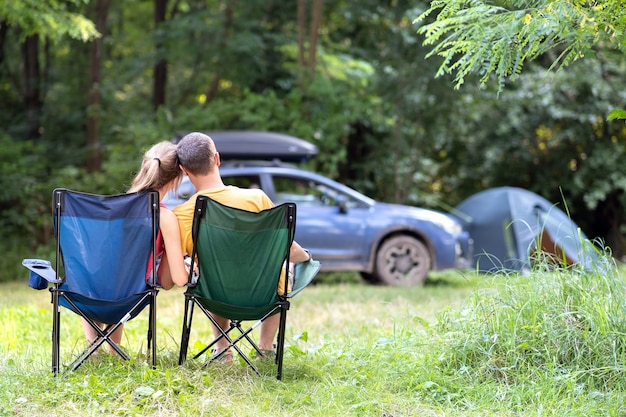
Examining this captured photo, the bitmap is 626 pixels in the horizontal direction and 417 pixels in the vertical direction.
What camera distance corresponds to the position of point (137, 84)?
20.3 metres

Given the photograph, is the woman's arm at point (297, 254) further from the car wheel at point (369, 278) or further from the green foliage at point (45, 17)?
the car wheel at point (369, 278)

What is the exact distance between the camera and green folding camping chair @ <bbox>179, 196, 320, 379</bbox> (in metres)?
4.23

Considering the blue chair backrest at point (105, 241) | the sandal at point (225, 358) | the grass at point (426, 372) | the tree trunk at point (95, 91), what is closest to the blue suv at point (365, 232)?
the grass at point (426, 372)

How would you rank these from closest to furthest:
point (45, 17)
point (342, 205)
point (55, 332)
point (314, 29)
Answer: point (55, 332)
point (45, 17)
point (342, 205)
point (314, 29)

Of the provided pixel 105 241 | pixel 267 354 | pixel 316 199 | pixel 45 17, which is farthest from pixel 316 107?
pixel 105 241

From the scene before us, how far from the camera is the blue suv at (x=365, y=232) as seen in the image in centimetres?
1016

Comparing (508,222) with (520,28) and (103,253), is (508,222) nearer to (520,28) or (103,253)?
(520,28)

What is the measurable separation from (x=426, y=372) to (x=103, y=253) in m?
1.79

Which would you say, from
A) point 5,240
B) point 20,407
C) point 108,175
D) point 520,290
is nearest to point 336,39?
point 108,175

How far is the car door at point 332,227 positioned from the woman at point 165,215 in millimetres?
5571

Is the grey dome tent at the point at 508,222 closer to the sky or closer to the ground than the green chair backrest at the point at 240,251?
closer to the ground

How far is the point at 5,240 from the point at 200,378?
10.2 metres

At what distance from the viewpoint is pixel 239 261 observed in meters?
4.29

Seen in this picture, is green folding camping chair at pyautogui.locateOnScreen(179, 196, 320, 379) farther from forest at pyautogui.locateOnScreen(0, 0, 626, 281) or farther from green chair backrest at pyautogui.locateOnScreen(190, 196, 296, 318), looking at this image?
forest at pyautogui.locateOnScreen(0, 0, 626, 281)
